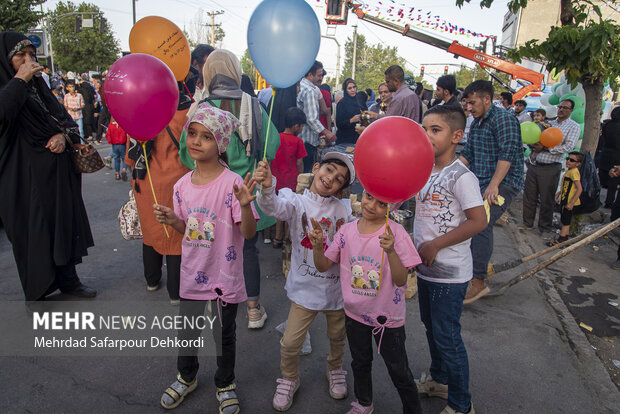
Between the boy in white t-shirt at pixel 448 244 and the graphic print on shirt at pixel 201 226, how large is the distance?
47.5 inches

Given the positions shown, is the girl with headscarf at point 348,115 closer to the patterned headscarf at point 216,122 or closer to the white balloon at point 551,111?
the patterned headscarf at point 216,122

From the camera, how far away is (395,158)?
5.75 ft

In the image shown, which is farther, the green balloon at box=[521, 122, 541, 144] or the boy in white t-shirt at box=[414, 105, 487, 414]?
the green balloon at box=[521, 122, 541, 144]

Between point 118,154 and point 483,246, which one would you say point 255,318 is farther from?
point 118,154

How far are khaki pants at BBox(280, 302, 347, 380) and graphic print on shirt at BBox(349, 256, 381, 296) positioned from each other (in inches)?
15.1

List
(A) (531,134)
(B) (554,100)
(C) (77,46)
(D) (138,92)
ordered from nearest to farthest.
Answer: (D) (138,92), (A) (531,134), (B) (554,100), (C) (77,46)

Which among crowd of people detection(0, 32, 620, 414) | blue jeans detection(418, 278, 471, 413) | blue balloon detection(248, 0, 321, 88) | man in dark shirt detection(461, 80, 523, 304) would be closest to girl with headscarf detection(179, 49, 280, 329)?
crowd of people detection(0, 32, 620, 414)

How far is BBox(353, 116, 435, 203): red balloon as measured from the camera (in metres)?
1.75

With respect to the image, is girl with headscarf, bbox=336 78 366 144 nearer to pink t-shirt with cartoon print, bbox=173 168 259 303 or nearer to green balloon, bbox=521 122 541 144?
green balloon, bbox=521 122 541 144

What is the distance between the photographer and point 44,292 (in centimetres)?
334

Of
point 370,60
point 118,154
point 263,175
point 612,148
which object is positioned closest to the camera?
point 263,175

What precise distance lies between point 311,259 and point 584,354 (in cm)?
254

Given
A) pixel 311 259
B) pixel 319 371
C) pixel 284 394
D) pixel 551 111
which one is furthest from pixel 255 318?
pixel 551 111

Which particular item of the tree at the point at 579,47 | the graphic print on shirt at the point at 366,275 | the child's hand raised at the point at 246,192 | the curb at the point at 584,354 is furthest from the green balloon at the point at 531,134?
the child's hand raised at the point at 246,192
